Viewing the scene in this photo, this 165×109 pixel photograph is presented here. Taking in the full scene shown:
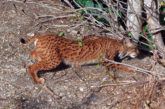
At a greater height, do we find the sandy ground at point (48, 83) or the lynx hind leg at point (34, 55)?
the lynx hind leg at point (34, 55)

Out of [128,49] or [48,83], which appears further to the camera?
[128,49]

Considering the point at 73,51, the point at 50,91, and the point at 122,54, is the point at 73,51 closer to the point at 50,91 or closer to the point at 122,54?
the point at 50,91

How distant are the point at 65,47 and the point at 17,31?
1427mm

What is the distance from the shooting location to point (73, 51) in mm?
4855

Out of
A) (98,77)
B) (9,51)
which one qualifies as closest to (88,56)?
(98,77)

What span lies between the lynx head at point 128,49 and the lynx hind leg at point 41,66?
1277 mm

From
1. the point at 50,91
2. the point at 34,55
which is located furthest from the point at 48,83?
the point at 34,55

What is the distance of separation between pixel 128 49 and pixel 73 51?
1107 millimetres

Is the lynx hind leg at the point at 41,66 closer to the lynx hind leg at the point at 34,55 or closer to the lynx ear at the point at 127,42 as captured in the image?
the lynx hind leg at the point at 34,55

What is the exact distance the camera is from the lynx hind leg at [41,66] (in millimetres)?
4707

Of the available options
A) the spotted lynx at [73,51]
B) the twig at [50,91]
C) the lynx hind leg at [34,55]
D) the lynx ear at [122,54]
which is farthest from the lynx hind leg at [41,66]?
the lynx ear at [122,54]

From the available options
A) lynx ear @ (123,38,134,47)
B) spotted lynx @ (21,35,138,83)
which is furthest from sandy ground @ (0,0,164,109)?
lynx ear @ (123,38,134,47)

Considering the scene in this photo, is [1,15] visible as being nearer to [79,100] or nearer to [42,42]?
[42,42]

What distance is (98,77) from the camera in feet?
16.6
